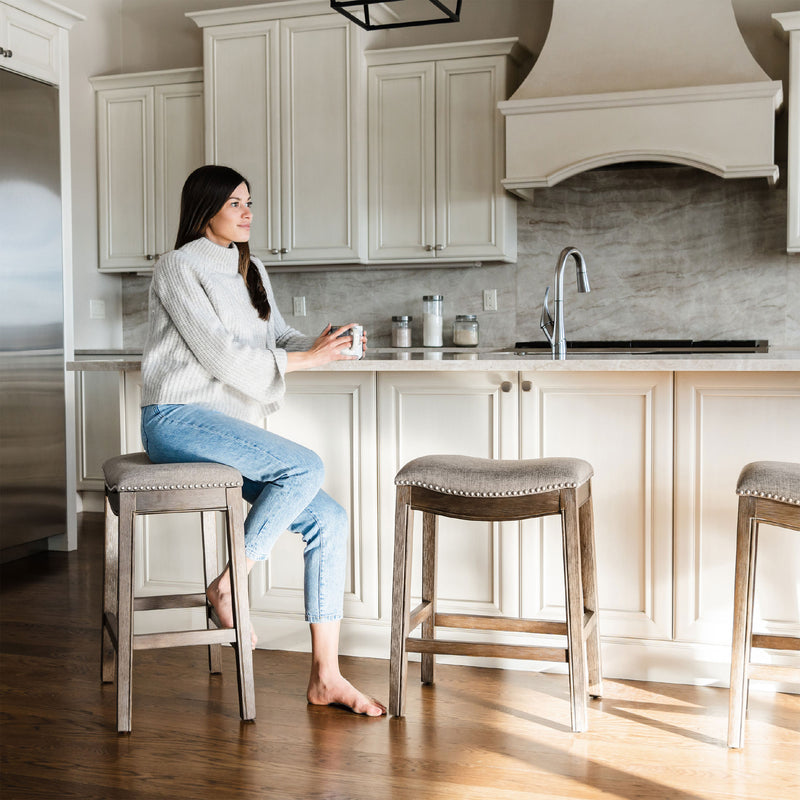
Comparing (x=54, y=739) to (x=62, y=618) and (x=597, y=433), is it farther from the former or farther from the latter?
(x=597, y=433)

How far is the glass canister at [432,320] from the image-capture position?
484cm

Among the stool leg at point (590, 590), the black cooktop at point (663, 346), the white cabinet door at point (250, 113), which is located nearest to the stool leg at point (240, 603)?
the stool leg at point (590, 590)

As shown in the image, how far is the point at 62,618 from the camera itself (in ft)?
10.9

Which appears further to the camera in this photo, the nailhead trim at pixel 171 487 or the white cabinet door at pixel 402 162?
the white cabinet door at pixel 402 162

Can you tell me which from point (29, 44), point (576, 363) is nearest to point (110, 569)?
point (576, 363)

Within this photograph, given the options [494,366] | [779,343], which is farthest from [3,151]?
[779,343]

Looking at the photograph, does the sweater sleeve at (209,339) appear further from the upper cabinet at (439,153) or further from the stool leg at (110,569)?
the upper cabinet at (439,153)

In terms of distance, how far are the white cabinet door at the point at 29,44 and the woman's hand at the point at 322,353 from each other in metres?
2.37

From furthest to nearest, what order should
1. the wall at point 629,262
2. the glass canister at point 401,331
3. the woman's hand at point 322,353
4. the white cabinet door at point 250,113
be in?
the glass canister at point 401,331, the white cabinet door at point 250,113, the wall at point 629,262, the woman's hand at point 322,353

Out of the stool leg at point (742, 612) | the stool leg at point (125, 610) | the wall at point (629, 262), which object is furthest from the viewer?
the wall at point (629, 262)

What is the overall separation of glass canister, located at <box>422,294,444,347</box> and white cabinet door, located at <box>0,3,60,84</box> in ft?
6.45

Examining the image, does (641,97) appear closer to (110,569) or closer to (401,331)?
(401,331)

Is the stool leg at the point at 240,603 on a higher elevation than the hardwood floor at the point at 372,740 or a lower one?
higher

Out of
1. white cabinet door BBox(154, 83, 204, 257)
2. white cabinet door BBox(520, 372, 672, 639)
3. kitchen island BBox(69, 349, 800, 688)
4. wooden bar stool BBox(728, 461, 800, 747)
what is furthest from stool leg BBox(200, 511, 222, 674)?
white cabinet door BBox(154, 83, 204, 257)
